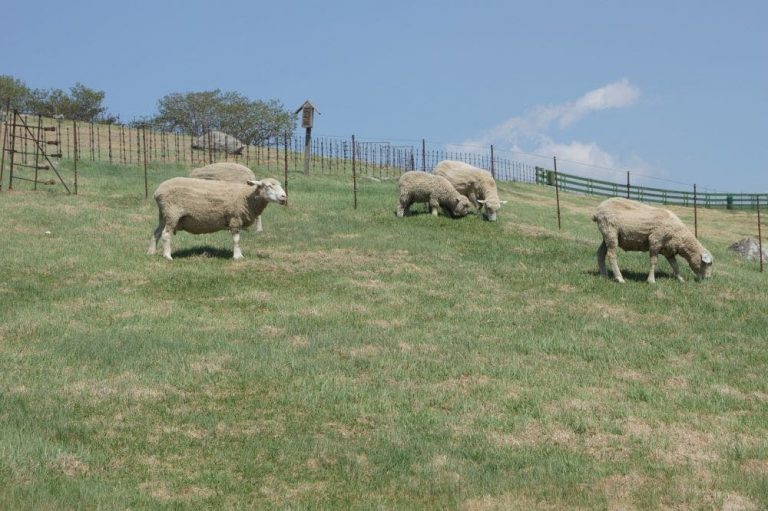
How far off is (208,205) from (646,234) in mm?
11078

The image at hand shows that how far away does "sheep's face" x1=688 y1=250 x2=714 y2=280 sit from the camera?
21578mm

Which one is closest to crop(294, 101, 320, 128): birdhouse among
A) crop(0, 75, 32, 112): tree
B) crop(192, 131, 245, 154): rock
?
crop(192, 131, 245, 154): rock

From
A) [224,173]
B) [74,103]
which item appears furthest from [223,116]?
[224,173]

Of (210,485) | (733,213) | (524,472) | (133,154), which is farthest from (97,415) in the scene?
(733,213)

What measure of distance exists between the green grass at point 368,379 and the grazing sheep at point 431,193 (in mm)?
6345

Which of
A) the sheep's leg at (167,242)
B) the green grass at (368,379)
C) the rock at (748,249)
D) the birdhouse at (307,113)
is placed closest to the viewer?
the green grass at (368,379)

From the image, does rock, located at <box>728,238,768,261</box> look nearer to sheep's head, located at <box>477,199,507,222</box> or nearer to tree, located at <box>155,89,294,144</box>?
sheep's head, located at <box>477,199,507,222</box>

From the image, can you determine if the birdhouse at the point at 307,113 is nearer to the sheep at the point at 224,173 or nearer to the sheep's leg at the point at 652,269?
the sheep at the point at 224,173

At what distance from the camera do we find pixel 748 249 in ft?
100

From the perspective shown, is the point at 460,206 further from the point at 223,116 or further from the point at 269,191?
the point at 223,116

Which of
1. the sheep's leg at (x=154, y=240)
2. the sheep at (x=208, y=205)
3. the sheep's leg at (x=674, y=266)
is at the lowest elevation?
the sheep's leg at (x=674, y=266)

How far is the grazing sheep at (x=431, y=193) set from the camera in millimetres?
31125

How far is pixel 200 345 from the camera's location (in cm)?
1455

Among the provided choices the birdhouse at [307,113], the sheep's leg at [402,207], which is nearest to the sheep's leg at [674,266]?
the sheep's leg at [402,207]
